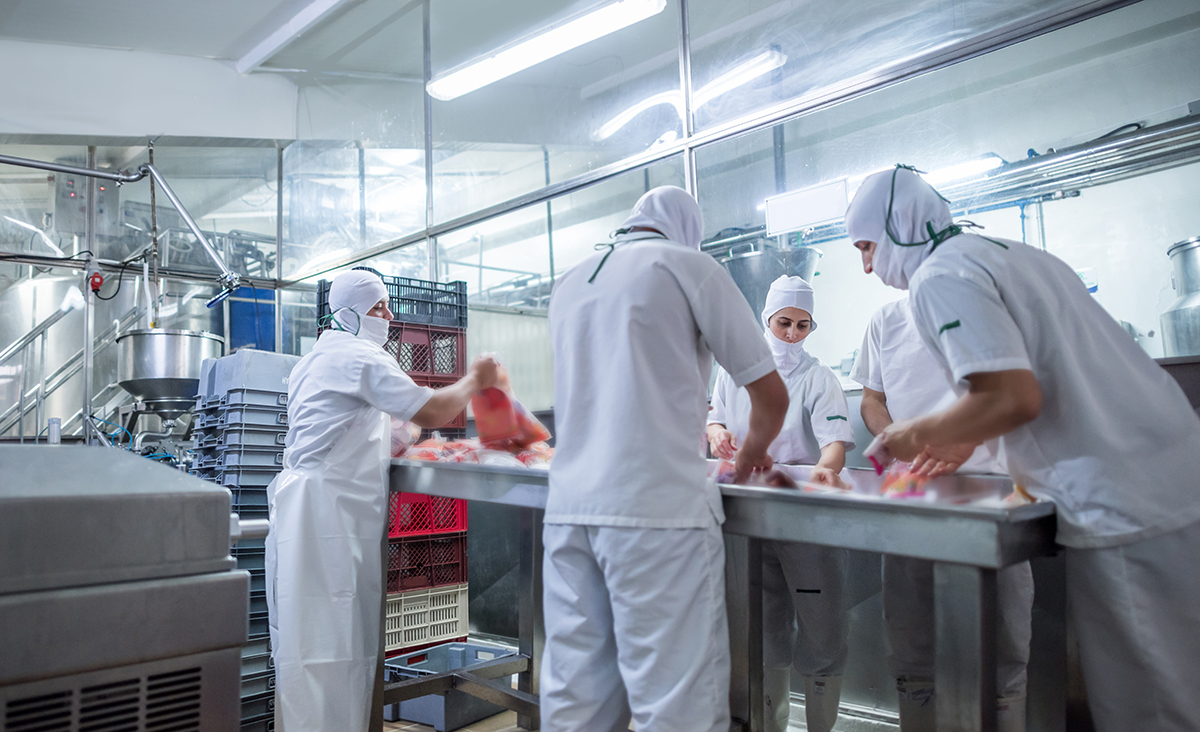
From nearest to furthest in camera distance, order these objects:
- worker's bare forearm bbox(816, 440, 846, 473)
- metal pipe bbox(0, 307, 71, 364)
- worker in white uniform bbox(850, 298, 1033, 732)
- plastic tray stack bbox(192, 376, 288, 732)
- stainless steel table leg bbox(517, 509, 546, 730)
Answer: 1. worker in white uniform bbox(850, 298, 1033, 732)
2. worker's bare forearm bbox(816, 440, 846, 473)
3. plastic tray stack bbox(192, 376, 288, 732)
4. stainless steel table leg bbox(517, 509, 546, 730)
5. metal pipe bbox(0, 307, 71, 364)

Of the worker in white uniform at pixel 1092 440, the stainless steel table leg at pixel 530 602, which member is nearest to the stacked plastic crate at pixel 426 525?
the stainless steel table leg at pixel 530 602

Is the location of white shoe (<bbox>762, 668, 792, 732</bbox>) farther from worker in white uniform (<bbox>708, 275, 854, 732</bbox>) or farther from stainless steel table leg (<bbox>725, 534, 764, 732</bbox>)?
stainless steel table leg (<bbox>725, 534, 764, 732</bbox>)

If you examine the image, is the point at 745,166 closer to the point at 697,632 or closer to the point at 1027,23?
the point at 1027,23

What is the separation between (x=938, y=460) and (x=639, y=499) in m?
0.78

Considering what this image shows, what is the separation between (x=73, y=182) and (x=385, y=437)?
501cm

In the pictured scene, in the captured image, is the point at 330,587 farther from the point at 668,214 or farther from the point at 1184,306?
the point at 1184,306

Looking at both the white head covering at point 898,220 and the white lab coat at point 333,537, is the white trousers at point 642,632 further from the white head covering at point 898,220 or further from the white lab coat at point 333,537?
the white lab coat at point 333,537

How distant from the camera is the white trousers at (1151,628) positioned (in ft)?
4.29

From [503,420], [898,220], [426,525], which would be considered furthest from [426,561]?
[898,220]

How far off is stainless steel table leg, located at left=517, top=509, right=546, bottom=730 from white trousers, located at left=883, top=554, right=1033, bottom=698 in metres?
1.25

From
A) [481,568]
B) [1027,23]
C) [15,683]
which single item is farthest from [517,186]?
[15,683]

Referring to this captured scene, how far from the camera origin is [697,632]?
1.48m

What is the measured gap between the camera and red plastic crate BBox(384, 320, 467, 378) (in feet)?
10.9

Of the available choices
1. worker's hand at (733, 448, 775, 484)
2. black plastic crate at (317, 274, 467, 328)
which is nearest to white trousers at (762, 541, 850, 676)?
worker's hand at (733, 448, 775, 484)
